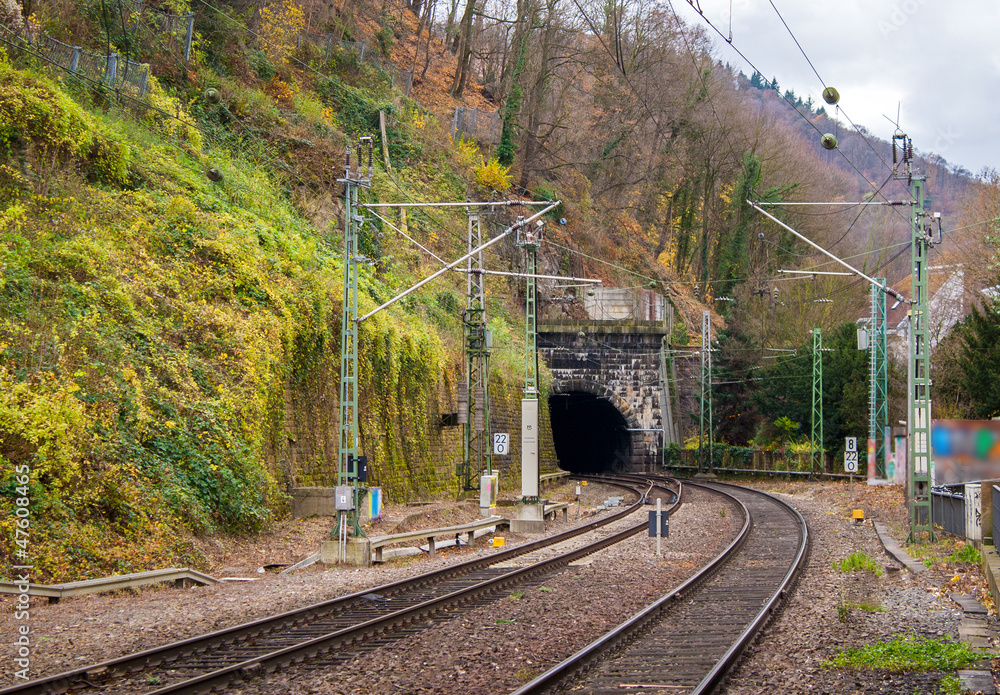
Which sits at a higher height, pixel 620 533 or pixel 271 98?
pixel 271 98

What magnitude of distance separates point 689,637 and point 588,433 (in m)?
48.6

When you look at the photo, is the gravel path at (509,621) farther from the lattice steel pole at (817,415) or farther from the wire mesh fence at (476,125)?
the wire mesh fence at (476,125)

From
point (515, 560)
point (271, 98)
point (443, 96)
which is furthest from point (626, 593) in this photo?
point (443, 96)

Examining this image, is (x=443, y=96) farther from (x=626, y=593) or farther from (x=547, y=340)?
(x=626, y=593)

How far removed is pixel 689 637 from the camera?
33.0 feet

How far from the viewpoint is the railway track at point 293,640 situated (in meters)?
7.74

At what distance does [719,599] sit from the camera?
41.2 ft

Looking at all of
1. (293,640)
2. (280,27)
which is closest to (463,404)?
(293,640)

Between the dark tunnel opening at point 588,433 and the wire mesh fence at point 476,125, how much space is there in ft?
47.7

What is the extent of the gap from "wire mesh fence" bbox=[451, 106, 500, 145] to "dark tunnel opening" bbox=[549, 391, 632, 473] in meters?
14.5

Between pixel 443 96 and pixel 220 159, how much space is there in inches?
1014

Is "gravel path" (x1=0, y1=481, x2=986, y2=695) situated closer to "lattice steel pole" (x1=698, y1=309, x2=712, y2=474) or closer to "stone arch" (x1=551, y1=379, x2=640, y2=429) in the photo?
"lattice steel pole" (x1=698, y1=309, x2=712, y2=474)

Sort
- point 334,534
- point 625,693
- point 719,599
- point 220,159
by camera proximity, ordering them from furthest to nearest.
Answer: point 220,159 < point 334,534 < point 719,599 < point 625,693

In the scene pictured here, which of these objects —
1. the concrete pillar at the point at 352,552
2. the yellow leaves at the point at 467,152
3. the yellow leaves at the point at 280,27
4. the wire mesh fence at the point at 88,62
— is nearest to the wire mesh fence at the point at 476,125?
the yellow leaves at the point at 467,152
